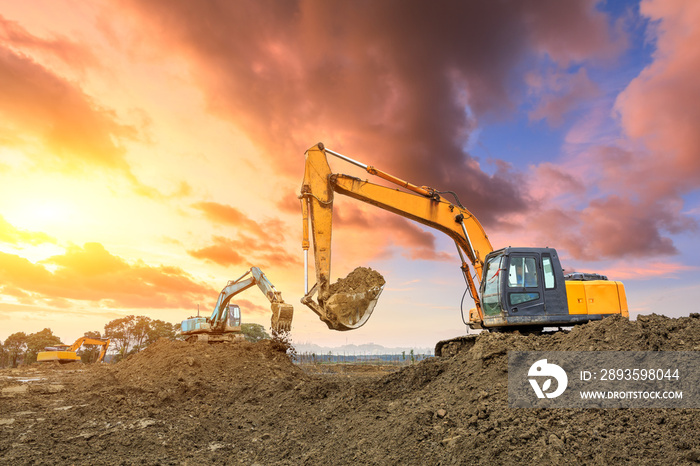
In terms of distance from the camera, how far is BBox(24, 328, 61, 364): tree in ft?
153

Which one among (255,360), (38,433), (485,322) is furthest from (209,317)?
(485,322)

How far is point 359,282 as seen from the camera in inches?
373

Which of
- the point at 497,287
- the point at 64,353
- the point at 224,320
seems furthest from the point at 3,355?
the point at 497,287

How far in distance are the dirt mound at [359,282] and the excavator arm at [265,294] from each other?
6.03 meters

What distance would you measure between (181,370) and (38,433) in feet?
17.2

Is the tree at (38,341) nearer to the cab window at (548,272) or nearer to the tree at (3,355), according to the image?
the tree at (3,355)

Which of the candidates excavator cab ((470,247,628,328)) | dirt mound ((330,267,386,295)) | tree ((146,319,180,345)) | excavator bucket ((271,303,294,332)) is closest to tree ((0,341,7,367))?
tree ((146,319,180,345))

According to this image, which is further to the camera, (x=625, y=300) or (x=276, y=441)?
(x=625, y=300)

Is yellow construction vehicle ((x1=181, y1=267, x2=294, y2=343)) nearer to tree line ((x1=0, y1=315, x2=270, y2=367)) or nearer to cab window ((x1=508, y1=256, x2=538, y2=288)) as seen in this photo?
cab window ((x1=508, y1=256, x2=538, y2=288))

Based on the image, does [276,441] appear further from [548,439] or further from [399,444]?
[548,439]

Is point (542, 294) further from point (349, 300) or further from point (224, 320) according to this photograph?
Result: point (224, 320)

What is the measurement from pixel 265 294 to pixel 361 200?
792 centimetres

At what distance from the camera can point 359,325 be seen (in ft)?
30.2

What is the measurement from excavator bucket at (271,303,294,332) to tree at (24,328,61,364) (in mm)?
45094
